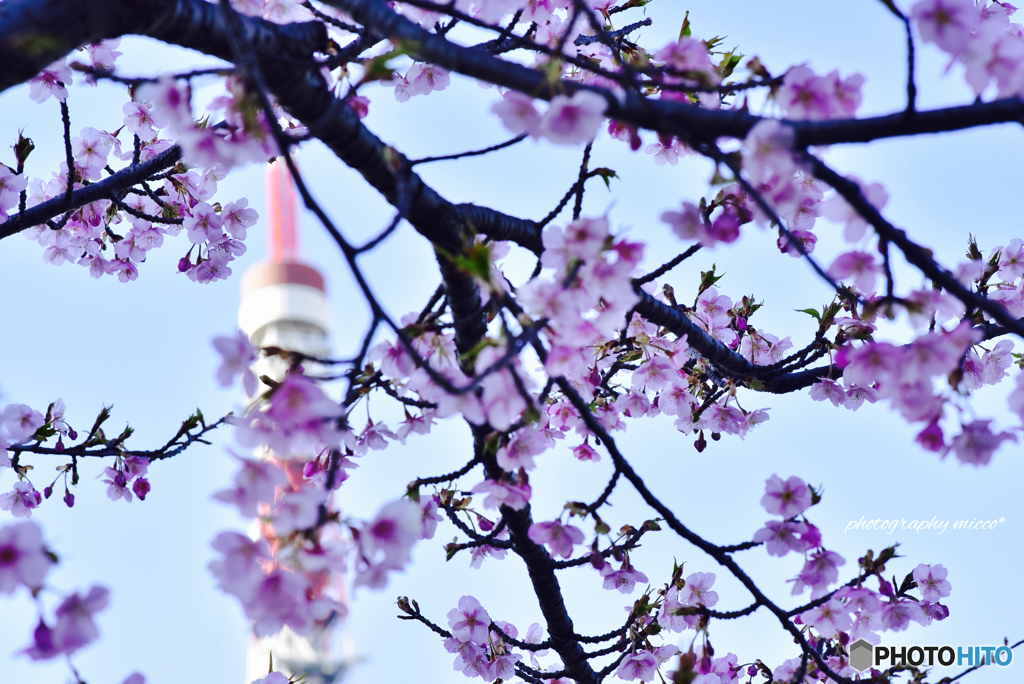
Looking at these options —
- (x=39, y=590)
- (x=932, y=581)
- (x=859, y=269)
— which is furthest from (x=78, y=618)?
(x=932, y=581)

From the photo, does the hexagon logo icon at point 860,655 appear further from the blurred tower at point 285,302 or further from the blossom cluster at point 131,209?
the blurred tower at point 285,302

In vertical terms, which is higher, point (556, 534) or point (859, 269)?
point (859, 269)

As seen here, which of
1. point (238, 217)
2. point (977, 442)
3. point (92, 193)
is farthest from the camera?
point (238, 217)

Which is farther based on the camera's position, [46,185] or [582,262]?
[46,185]

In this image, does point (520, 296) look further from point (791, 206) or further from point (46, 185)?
point (46, 185)

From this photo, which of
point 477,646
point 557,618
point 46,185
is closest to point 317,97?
point 557,618

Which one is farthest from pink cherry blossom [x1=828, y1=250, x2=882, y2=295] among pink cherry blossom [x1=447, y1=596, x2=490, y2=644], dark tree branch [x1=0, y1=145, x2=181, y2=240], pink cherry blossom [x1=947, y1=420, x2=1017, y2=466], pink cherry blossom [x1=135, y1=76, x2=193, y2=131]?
dark tree branch [x1=0, y1=145, x2=181, y2=240]

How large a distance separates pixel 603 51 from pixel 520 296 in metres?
2.59

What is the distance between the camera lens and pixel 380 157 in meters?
1.89

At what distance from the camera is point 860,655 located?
3455mm

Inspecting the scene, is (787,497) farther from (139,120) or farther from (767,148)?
(139,120)

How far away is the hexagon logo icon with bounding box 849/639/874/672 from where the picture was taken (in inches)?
133

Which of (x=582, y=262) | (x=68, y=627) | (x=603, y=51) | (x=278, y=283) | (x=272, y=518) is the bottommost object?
(x=68, y=627)

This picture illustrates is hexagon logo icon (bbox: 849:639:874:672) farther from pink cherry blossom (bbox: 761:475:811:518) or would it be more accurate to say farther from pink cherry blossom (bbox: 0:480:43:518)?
pink cherry blossom (bbox: 0:480:43:518)
